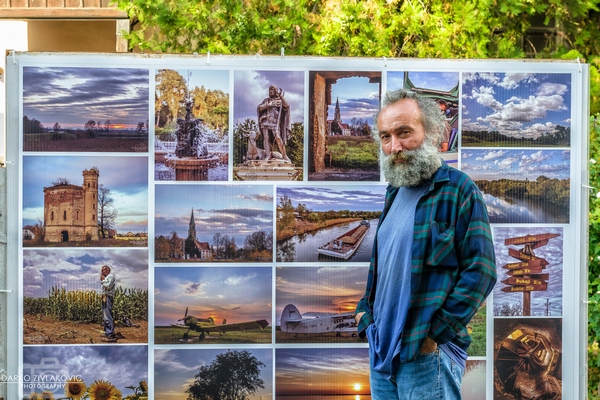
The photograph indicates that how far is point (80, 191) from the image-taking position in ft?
13.2

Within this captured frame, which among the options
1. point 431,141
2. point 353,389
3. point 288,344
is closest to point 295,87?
point 431,141

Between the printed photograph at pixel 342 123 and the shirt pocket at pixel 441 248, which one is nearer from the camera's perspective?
the shirt pocket at pixel 441 248

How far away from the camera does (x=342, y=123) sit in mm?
4109

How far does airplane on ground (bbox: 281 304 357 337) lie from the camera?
4109 millimetres

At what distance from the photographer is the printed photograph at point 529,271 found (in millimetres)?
4164

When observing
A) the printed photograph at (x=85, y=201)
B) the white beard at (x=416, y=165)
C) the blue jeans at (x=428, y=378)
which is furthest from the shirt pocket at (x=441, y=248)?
the printed photograph at (x=85, y=201)

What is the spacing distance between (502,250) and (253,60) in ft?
6.26

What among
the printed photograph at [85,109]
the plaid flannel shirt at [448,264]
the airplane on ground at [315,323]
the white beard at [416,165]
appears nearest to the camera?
the plaid flannel shirt at [448,264]

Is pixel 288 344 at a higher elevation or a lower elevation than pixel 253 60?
lower

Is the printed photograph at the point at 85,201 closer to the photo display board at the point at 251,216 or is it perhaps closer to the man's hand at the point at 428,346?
the photo display board at the point at 251,216

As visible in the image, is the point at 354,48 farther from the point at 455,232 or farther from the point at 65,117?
the point at 455,232

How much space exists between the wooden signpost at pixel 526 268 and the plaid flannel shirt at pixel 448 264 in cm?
135

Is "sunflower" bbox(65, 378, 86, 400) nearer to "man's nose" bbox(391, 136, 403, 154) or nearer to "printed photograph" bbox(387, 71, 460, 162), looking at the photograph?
"man's nose" bbox(391, 136, 403, 154)

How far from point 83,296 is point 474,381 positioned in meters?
2.44
